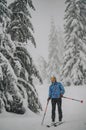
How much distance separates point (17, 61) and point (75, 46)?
1478cm

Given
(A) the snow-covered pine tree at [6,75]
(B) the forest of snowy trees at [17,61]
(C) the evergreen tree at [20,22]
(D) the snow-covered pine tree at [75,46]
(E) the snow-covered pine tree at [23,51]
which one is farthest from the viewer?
(D) the snow-covered pine tree at [75,46]

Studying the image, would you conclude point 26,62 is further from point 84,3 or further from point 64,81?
point 84,3

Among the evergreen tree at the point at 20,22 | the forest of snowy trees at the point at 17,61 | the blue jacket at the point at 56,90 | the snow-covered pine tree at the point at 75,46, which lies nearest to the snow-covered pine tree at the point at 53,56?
the snow-covered pine tree at the point at 75,46

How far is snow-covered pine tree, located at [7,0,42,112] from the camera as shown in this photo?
37.9 ft

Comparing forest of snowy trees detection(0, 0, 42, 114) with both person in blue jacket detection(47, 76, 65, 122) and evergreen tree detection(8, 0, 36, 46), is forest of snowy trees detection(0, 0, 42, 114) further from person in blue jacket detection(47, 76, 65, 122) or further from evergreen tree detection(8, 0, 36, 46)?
person in blue jacket detection(47, 76, 65, 122)

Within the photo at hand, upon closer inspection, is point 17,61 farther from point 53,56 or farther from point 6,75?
point 53,56

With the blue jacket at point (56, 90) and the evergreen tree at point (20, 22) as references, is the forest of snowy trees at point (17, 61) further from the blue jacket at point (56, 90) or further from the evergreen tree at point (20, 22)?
the blue jacket at point (56, 90)

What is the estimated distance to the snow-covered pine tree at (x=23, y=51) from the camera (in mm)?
11555

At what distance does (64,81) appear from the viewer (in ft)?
82.4

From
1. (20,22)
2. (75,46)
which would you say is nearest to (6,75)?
(20,22)

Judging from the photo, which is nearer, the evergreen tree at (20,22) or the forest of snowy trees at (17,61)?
the forest of snowy trees at (17,61)

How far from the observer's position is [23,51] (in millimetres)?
11852

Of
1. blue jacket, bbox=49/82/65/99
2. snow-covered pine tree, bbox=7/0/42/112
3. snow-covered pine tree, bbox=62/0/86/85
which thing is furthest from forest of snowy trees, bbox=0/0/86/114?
snow-covered pine tree, bbox=62/0/86/85

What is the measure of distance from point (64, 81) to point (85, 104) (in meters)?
10.5
